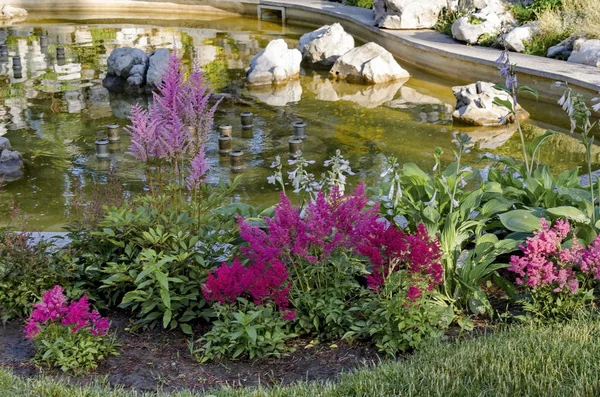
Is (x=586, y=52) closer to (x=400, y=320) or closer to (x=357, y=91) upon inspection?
(x=357, y=91)

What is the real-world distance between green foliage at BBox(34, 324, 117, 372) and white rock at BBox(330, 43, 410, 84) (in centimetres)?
1034

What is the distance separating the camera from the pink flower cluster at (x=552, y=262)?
166 inches

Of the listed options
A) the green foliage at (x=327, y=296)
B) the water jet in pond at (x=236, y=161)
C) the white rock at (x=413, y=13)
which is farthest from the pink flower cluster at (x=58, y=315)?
the white rock at (x=413, y=13)

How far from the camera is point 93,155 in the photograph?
9953 millimetres

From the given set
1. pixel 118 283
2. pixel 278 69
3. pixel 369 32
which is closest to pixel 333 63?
pixel 278 69

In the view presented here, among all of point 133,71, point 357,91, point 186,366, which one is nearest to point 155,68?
point 133,71

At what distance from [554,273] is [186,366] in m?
2.06

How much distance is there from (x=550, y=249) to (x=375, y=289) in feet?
3.23

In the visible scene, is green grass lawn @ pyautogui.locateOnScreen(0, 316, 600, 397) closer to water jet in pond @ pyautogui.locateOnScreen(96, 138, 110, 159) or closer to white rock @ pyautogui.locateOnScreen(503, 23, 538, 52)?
water jet in pond @ pyautogui.locateOnScreen(96, 138, 110, 159)

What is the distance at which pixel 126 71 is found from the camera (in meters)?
14.2

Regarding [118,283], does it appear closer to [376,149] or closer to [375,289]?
[375,289]

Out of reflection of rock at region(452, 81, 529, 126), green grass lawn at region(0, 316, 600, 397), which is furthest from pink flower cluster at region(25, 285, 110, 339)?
reflection of rock at region(452, 81, 529, 126)

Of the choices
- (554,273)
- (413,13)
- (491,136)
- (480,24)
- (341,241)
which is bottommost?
(491,136)

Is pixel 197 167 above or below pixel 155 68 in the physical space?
above
